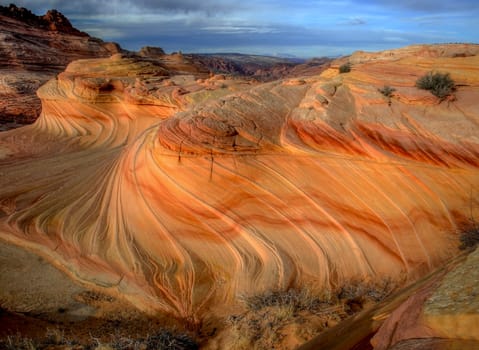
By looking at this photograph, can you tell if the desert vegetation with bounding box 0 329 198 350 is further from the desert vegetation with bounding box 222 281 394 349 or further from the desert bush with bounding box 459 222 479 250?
the desert bush with bounding box 459 222 479 250

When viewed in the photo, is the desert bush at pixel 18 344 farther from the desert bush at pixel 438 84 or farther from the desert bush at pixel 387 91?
the desert bush at pixel 438 84

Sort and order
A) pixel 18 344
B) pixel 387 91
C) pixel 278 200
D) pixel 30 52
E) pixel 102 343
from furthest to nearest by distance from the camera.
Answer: pixel 30 52 < pixel 387 91 < pixel 278 200 < pixel 102 343 < pixel 18 344

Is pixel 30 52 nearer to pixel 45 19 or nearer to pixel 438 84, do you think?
pixel 45 19

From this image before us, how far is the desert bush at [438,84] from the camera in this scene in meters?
7.51

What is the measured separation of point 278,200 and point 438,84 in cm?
415

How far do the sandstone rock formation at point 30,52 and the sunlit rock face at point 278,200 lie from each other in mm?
18680

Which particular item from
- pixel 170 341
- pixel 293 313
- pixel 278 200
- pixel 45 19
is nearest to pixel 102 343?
pixel 170 341

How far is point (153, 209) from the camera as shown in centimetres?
704

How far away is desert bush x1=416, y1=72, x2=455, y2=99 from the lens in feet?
24.6

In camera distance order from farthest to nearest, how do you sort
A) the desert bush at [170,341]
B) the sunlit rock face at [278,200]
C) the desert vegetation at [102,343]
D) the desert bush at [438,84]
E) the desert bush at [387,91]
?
the desert bush at [387,91]
the desert bush at [438,84]
the sunlit rock face at [278,200]
the desert bush at [170,341]
the desert vegetation at [102,343]

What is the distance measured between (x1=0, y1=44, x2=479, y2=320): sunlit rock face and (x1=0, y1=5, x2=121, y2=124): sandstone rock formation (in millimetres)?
18680

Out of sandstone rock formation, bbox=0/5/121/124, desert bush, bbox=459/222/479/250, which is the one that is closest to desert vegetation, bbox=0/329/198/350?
desert bush, bbox=459/222/479/250

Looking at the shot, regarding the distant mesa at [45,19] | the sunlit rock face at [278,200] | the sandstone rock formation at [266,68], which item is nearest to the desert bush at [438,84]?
the sunlit rock face at [278,200]

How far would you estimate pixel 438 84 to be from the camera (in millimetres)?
7574
